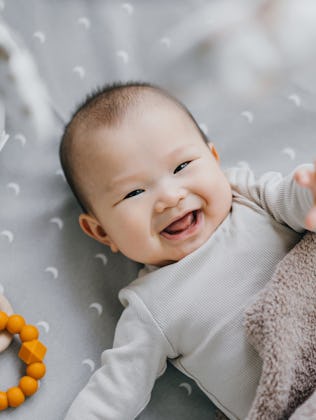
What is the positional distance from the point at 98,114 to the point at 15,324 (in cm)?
41

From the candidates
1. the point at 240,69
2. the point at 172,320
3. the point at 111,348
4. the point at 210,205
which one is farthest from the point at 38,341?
the point at 240,69

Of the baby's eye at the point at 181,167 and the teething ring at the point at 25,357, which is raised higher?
the baby's eye at the point at 181,167

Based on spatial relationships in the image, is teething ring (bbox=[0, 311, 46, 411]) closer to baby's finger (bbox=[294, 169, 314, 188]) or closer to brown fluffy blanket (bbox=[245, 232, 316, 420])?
brown fluffy blanket (bbox=[245, 232, 316, 420])

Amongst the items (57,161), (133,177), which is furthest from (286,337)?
(57,161)

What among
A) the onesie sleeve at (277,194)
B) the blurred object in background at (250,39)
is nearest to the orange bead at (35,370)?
the onesie sleeve at (277,194)

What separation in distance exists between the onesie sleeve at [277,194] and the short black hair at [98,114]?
10cm

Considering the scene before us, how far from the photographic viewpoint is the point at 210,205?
1.17 m

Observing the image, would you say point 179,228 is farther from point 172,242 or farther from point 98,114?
point 98,114

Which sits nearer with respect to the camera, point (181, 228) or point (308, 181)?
point (308, 181)

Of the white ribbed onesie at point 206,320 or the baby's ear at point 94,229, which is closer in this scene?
the white ribbed onesie at point 206,320

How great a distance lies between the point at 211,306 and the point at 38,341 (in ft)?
1.07

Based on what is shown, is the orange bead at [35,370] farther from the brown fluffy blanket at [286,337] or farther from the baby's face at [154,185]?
the brown fluffy blanket at [286,337]

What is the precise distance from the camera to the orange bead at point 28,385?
1190 mm

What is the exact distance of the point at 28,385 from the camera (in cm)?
119
